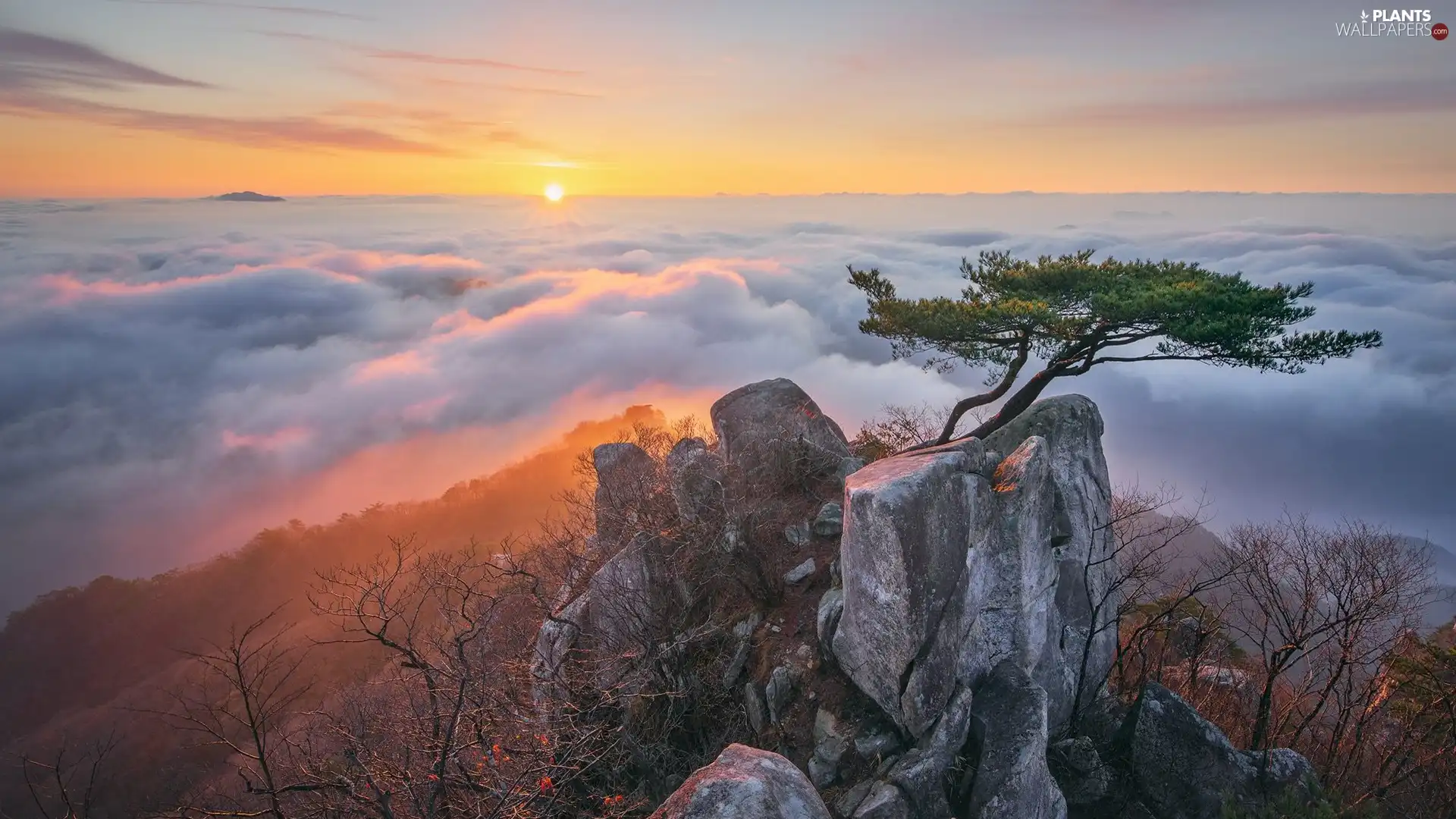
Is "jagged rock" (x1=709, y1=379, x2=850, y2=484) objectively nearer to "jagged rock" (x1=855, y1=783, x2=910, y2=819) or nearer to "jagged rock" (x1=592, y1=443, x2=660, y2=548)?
"jagged rock" (x1=592, y1=443, x2=660, y2=548)

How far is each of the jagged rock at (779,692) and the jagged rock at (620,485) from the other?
776 centimetres

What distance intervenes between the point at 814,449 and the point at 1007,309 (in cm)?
696

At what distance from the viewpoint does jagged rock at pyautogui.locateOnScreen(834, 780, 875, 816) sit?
12.2 meters

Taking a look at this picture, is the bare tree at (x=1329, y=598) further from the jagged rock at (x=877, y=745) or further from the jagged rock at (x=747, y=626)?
the jagged rock at (x=747, y=626)

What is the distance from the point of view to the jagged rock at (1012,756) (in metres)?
12.2

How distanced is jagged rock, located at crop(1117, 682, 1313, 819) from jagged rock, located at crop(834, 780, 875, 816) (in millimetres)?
7044

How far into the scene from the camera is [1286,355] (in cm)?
1592

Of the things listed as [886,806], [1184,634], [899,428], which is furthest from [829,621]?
[1184,634]

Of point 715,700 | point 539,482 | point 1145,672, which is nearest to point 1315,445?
point 539,482

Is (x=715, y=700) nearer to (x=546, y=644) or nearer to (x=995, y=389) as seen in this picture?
(x=546, y=644)

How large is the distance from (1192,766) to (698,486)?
13849mm

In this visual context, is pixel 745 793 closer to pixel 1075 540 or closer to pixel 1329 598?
pixel 1075 540

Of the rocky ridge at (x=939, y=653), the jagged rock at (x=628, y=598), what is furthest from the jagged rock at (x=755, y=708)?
the jagged rock at (x=628, y=598)

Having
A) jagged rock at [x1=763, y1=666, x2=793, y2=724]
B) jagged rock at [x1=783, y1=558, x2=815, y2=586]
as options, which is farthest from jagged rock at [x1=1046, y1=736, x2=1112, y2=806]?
jagged rock at [x1=783, y1=558, x2=815, y2=586]
